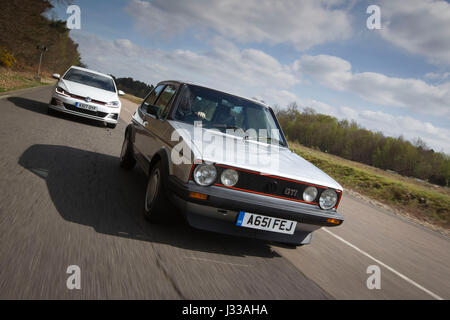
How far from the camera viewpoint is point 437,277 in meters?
4.41

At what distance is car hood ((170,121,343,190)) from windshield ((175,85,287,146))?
0.72 ft

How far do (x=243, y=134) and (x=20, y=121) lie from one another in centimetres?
634

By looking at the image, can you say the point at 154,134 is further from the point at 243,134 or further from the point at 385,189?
the point at 385,189

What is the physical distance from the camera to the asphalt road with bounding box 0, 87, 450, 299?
2.45 metres

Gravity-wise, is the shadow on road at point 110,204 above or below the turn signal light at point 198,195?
below

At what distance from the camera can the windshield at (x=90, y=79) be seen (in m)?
10.8

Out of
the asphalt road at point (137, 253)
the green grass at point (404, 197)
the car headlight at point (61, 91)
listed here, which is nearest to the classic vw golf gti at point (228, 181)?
the asphalt road at point (137, 253)

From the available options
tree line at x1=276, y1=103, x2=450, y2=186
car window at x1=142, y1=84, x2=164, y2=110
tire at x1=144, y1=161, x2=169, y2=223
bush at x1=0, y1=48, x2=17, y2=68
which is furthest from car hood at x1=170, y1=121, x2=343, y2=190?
bush at x1=0, y1=48, x2=17, y2=68

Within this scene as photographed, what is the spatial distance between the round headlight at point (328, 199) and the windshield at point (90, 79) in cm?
949

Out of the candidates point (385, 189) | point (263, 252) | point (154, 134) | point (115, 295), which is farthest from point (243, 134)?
point (385, 189)

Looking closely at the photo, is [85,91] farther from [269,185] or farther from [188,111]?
[269,185]

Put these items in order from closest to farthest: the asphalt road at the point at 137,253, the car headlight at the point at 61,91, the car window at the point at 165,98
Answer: the asphalt road at the point at 137,253
the car window at the point at 165,98
the car headlight at the point at 61,91

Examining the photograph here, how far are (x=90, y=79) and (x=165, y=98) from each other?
24.1ft

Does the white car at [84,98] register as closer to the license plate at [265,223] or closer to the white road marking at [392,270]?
the white road marking at [392,270]
